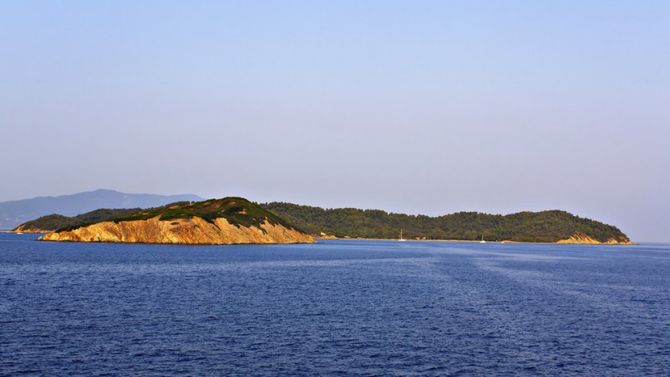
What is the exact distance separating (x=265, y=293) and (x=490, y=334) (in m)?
39.7

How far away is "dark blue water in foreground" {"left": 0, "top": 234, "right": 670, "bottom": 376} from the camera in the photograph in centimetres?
4972

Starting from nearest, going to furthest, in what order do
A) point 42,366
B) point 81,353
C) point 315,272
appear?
point 42,366
point 81,353
point 315,272

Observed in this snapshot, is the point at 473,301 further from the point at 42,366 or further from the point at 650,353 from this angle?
the point at 42,366

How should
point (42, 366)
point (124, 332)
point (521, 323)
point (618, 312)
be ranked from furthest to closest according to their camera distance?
point (618, 312) → point (521, 323) → point (124, 332) → point (42, 366)

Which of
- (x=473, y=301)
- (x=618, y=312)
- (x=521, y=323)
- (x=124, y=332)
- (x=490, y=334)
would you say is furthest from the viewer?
(x=473, y=301)

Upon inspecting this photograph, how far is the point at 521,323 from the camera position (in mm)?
72250

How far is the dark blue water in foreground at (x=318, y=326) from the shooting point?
49719 millimetres

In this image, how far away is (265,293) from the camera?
94938 mm

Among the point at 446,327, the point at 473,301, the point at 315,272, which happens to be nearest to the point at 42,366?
the point at 446,327

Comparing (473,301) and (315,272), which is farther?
(315,272)

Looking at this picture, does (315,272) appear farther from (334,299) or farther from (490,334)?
(490,334)

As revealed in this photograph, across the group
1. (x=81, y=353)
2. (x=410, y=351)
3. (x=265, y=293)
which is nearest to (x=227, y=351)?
(x=81, y=353)

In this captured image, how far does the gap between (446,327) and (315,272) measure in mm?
73614

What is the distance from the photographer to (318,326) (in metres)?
66.4
